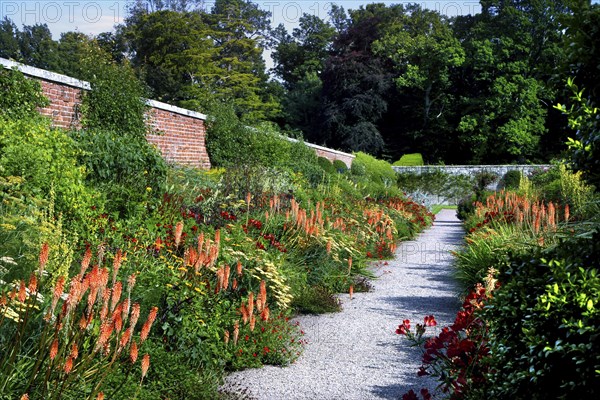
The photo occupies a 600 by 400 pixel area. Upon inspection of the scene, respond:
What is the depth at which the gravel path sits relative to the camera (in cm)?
454

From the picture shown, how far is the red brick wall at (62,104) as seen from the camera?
32.9 ft

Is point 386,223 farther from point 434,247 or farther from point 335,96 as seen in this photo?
point 335,96

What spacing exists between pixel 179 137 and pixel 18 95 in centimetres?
614

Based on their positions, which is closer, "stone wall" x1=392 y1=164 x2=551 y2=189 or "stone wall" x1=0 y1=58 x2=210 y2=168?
"stone wall" x1=0 y1=58 x2=210 y2=168

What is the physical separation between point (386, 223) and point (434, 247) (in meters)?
1.40

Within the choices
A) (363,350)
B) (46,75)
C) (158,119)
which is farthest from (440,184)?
(363,350)

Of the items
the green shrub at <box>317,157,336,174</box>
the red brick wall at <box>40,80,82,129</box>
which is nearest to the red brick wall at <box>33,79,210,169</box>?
the red brick wall at <box>40,80,82,129</box>

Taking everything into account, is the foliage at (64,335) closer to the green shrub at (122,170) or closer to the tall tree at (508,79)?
the green shrub at (122,170)

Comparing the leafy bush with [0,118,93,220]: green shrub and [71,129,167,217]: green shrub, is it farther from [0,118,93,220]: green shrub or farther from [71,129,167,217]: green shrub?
[0,118,93,220]: green shrub

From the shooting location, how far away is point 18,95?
894 cm

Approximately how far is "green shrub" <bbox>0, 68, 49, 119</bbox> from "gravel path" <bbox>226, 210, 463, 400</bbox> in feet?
17.1

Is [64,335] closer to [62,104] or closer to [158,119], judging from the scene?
[62,104]

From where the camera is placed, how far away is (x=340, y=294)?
7961 mm

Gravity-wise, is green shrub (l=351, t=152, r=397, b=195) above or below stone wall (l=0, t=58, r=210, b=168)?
below
